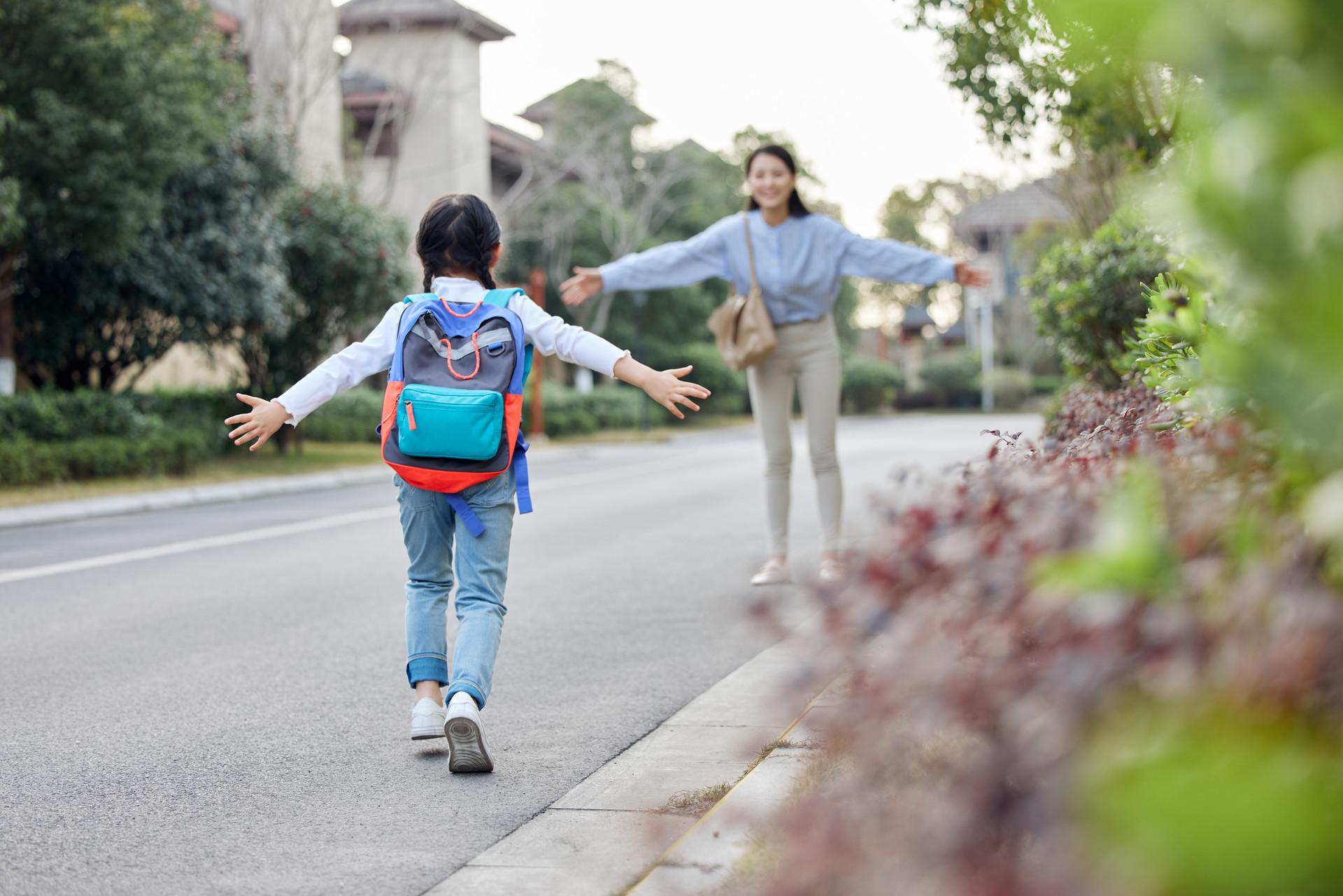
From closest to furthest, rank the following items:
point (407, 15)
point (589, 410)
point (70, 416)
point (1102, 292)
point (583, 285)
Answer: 1. point (583, 285)
2. point (1102, 292)
3. point (70, 416)
4. point (589, 410)
5. point (407, 15)

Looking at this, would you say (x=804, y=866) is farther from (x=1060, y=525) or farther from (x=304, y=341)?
(x=304, y=341)

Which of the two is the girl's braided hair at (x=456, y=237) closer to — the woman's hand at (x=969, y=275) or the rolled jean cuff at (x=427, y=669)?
the rolled jean cuff at (x=427, y=669)

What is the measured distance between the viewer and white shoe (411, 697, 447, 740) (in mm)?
4070

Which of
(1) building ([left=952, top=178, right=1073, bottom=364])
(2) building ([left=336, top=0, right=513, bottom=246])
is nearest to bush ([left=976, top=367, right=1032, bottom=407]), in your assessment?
(1) building ([left=952, top=178, right=1073, bottom=364])

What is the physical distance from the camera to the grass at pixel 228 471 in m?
13.6

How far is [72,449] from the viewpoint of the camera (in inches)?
565

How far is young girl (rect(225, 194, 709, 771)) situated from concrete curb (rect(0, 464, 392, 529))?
352 inches

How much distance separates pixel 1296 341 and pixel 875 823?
0.65 m

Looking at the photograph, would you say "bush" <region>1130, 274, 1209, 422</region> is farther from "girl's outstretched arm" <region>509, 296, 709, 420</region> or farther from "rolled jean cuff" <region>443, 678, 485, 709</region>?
"rolled jean cuff" <region>443, 678, 485, 709</region>

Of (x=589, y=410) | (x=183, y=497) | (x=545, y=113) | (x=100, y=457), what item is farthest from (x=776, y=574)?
(x=545, y=113)

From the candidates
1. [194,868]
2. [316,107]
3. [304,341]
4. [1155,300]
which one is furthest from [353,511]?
[316,107]

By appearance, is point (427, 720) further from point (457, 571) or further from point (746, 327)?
point (746, 327)

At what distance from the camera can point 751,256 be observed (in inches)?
271

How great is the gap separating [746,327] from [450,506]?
301 cm
